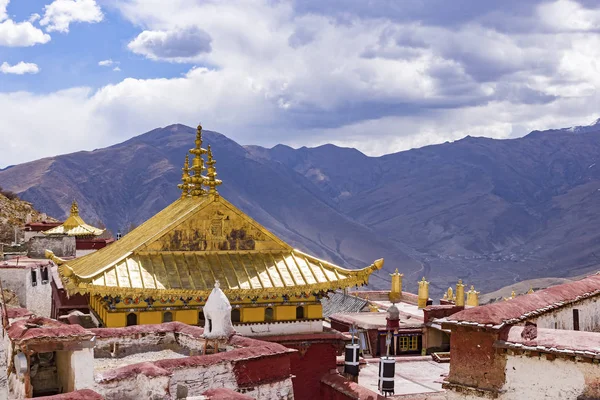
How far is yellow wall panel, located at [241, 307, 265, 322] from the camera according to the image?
17406 millimetres

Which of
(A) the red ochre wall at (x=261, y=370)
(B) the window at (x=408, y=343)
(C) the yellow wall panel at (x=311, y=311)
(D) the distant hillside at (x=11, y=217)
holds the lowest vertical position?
(B) the window at (x=408, y=343)

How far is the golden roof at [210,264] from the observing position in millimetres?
16688

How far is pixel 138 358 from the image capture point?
14.0 metres

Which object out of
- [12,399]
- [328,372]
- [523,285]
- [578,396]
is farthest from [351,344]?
[523,285]

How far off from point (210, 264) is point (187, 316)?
1498 millimetres

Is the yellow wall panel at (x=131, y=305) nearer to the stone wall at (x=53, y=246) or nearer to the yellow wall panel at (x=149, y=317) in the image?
the yellow wall panel at (x=149, y=317)

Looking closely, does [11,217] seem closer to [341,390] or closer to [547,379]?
[341,390]

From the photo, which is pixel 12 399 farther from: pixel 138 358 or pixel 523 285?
pixel 523 285

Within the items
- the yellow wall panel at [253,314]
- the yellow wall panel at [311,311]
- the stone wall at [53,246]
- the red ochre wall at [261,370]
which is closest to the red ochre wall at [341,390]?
the yellow wall panel at [311,311]

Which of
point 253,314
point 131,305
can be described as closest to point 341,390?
point 253,314

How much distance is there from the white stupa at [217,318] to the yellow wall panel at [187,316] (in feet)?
A: 10.3

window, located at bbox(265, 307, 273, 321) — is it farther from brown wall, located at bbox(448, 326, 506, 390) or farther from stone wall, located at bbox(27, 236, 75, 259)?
stone wall, located at bbox(27, 236, 75, 259)

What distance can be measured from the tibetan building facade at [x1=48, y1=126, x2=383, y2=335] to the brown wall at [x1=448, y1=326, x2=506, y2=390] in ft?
15.5

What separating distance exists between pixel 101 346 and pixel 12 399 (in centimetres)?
282
